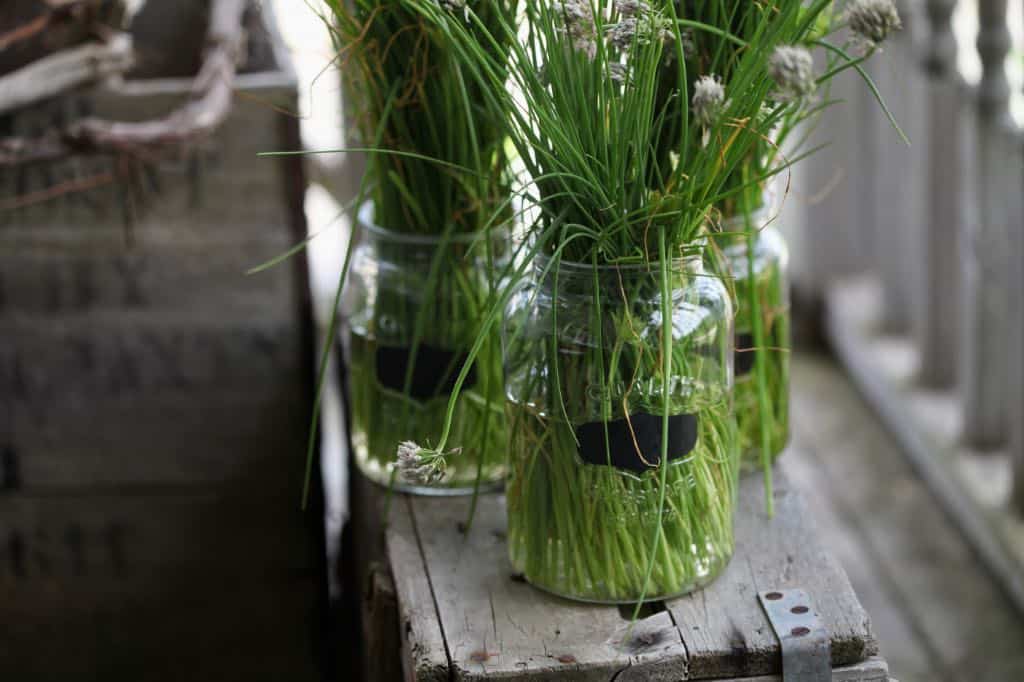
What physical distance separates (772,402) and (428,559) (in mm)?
344

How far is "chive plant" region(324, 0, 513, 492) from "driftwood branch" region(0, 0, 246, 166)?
0.25 meters

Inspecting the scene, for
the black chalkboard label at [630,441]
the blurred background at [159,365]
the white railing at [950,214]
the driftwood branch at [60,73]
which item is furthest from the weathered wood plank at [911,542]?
the driftwood branch at [60,73]

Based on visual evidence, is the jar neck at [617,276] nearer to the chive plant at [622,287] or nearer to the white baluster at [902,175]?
the chive plant at [622,287]

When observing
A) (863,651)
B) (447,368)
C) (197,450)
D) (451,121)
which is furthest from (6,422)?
(863,651)

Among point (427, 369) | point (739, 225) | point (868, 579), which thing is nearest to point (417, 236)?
point (427, 369)

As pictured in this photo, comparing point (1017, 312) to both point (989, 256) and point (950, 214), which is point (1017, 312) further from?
point (950, 214)

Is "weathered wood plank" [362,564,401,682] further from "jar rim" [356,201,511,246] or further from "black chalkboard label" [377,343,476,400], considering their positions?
"jar rim" [356,201,511,246]

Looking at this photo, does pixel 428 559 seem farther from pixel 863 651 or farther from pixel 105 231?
pixel 105 231

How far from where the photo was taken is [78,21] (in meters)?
1.47

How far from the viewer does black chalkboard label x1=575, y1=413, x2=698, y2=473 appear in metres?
0.89

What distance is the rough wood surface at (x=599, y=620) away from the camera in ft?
2.95

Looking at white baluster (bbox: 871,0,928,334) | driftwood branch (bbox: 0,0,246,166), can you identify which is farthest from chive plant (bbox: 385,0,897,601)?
white baluster (bbox: 871,0,928,334)

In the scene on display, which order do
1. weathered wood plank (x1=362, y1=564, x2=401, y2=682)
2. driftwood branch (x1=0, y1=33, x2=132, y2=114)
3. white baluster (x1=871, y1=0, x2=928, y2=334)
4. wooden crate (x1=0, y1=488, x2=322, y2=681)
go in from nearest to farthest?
weathered wood plank (x1=362, y1=564, x2=401, y2=682) < driftwood branch (x1=0, y1=33, x2=132, y2=114) < wooden crate (x1=0, y1=488, x2=322, y2=681) < white baluster (x1=871, y1=0, x2=928, y2=334)

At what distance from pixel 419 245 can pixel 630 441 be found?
1.01ft
